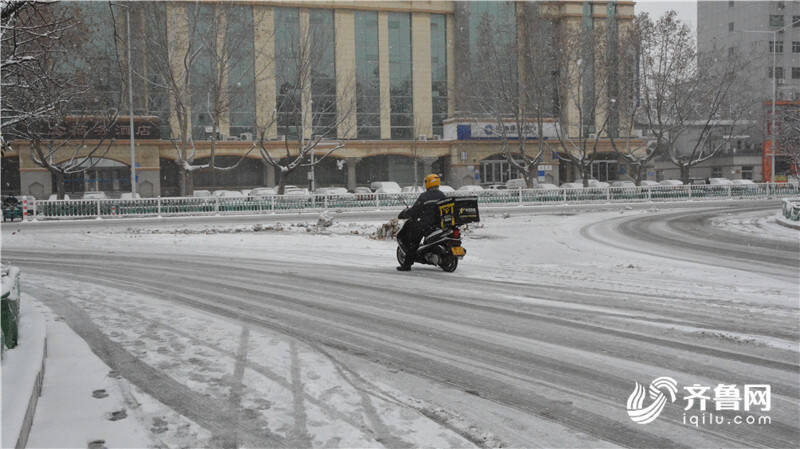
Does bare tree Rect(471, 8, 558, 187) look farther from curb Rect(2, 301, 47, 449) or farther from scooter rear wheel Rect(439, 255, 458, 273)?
curb Rect(2, 301, 47, 449)

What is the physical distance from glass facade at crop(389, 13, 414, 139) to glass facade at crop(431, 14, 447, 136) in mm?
2285

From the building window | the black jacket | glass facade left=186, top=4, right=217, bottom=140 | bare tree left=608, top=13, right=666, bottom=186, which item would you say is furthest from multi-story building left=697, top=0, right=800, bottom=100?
the black jacket

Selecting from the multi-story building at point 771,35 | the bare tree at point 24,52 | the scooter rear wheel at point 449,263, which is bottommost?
the scooter rear wheel at point 449,263

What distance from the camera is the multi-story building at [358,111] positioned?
47.2 meters

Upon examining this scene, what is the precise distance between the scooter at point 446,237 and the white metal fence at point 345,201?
1781 centimetres

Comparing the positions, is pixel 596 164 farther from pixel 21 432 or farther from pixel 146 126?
pixel 21 432

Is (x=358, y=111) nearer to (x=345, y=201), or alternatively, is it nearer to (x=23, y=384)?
(x=345, y=201)

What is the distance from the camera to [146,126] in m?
45.2

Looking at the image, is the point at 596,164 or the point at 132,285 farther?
the point at 596,164

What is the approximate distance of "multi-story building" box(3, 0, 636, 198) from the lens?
47250 mm

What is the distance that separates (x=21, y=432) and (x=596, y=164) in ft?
205

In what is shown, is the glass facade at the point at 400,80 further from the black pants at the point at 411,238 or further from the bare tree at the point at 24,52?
the black pants at the point at 411,238

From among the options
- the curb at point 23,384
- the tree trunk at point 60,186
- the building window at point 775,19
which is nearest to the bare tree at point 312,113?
the tree trunk at point 60,186

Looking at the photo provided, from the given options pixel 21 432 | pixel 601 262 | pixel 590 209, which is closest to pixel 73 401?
pixel 21 432
